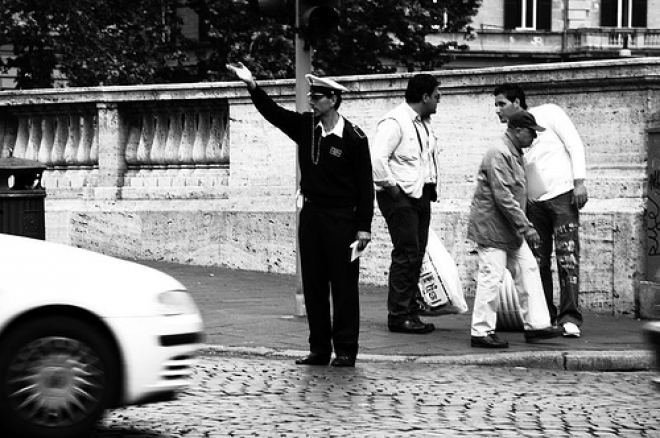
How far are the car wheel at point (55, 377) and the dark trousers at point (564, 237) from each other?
216 inches

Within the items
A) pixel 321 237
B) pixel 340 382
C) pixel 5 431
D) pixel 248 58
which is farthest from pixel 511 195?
pixel 248 58

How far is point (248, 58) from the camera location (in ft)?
110

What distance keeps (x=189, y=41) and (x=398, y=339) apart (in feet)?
85.9

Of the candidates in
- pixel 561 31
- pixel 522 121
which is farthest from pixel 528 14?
pixel 522 121

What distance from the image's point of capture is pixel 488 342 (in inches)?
432

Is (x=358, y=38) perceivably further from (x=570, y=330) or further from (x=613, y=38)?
(x=570, y=330)

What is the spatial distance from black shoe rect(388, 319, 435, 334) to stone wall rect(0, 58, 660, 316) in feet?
7.18

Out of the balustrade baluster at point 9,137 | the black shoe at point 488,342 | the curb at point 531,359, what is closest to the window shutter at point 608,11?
the balustrade baluster at point 9,137

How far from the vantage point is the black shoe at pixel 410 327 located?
11750 millimetres

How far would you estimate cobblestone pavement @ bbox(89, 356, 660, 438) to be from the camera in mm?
7609

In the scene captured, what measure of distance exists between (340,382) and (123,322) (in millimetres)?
2499

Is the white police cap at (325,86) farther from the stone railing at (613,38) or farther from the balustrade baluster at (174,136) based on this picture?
the stone railing at (613,38)

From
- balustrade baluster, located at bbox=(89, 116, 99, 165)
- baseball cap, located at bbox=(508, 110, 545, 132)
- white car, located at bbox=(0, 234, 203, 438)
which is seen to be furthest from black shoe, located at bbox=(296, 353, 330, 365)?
balustrade baluster, located at bbox=(89, 116, 99, 165)

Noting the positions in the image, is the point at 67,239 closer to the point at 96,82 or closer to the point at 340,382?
the point at 340,382
